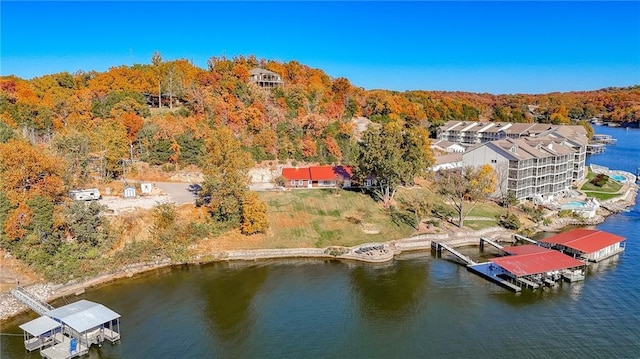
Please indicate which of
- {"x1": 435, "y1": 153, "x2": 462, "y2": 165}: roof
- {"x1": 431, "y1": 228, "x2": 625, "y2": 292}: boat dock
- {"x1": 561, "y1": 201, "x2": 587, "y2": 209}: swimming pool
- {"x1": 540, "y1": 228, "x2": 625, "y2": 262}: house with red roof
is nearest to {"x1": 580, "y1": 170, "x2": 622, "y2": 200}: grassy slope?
{"x1": 561, "y1": 201, "x2": 587, "y2": 209}: swimming pool

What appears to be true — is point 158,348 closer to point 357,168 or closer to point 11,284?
point 11,284

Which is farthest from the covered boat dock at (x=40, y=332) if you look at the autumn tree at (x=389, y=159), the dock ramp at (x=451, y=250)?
the autumn tree at (x=389, y=159)

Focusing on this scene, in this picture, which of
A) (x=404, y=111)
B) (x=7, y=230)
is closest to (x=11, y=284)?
(x=7, y=230)

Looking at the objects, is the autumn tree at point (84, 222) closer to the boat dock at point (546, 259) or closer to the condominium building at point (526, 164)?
the boat dock at point (546, 259)

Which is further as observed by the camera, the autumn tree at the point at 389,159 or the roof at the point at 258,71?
the roof at the point at 258,71

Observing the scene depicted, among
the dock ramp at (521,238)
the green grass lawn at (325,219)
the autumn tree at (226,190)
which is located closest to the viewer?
the autumn tree at (226,190)

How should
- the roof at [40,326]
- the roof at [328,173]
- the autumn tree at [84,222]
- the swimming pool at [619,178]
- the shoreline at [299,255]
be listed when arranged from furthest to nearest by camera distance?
the swimming pool at [619,178] < the roof at [328,173] < the autumn tree at [84,222] < the shoreline at [299,255] < the roof at [40,326]

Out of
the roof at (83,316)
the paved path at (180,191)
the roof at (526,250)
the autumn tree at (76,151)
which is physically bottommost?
Answer: the roof at (83,316)
